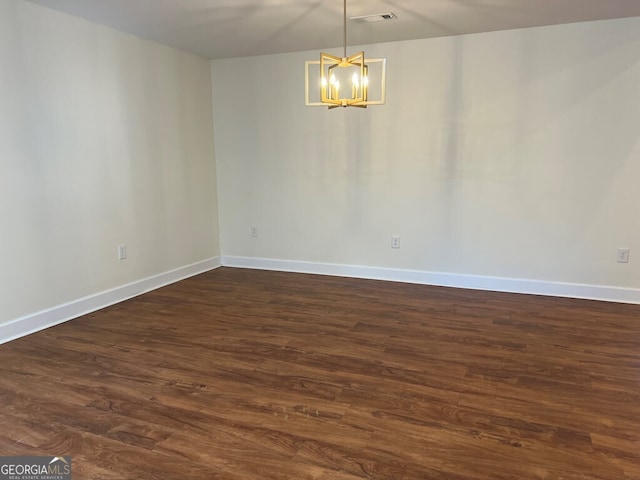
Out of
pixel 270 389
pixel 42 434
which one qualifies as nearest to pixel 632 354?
pixel 270 389

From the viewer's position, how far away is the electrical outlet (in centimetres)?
395

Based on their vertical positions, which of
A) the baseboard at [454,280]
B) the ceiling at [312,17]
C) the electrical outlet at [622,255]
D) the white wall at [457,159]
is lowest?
the baseboard at [454,280]

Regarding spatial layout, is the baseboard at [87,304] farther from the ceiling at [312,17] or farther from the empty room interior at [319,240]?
the ceiling at [312,17]

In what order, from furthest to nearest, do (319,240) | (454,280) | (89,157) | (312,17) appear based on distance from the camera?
(319,240), (454,280), (89,157), (312,17)

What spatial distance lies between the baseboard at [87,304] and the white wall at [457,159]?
0.91 meters

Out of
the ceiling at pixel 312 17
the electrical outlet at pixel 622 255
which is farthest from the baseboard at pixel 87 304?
the electrical outlet at pixel 622 255

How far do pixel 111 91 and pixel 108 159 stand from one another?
59 centimetres

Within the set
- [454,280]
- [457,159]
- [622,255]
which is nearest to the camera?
[622,255]

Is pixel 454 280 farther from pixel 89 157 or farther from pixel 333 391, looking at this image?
pixel 89 157

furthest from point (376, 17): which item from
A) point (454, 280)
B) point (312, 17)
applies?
point (454, 280)

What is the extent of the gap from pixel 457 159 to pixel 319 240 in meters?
1.68

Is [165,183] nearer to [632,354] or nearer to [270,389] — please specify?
[270,389]

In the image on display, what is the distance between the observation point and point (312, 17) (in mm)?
3549

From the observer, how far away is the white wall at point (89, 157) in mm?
3227
